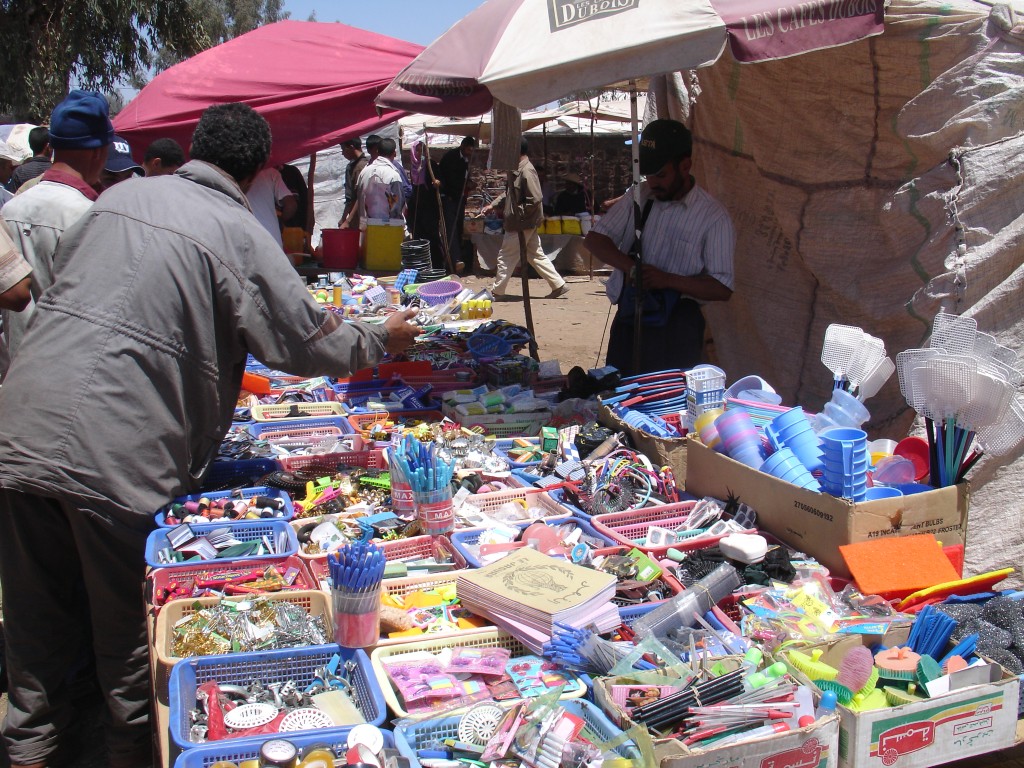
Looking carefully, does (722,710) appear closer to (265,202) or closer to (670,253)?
(670,253)

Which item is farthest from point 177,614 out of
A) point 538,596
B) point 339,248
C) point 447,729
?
point 339,248

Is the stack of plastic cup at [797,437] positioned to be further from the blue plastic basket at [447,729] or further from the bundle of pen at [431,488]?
the blue plastic basket at [447,729]

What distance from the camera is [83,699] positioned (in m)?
3.13

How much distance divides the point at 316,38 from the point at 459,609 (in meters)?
5.61

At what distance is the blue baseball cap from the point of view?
135 inches

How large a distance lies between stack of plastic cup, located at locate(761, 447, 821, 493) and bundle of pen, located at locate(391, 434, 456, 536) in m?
0.97

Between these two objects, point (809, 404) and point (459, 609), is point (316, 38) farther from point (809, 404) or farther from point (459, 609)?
point (459, 609)

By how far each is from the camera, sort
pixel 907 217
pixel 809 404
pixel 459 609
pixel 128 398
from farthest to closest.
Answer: pixel 809 404, pixel 907 217, pixel 128 398, pixel 459 609

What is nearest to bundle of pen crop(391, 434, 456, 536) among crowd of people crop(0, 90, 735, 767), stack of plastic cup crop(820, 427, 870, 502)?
crowd of people crop(0, 90, 735, 767)

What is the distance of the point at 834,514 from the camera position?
2436 millimetres

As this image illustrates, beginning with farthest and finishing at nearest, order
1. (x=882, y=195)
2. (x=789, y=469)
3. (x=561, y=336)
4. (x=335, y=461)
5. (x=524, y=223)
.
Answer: (x=524, y=223) < (x=561, y=336) < (x=882, y=195) < (x=335, y=461) < (x=789, y=469)

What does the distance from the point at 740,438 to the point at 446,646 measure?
3.96ft

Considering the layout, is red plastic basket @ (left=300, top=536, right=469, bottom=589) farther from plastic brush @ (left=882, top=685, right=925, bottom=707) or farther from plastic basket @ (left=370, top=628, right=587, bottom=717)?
plastic brush @ (left=882, top=685, right=925, bottom=707)

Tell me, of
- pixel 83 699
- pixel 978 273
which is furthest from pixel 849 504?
pixel 83 699
